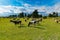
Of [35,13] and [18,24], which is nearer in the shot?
[18,24]

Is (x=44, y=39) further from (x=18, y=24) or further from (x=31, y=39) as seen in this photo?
(x=18, y=24)

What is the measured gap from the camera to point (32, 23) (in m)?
35.1

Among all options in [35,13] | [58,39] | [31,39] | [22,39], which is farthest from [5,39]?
[35,13]

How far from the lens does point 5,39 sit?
54.5 ft

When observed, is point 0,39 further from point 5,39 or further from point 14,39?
point 14,39

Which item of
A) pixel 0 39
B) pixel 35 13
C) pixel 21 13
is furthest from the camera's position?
pixel 21 13

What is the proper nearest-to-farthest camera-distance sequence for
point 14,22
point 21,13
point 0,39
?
point 0,39, point 14,22, point 21,13

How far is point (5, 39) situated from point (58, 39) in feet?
19.8

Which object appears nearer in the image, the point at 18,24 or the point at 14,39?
the point at 14,39

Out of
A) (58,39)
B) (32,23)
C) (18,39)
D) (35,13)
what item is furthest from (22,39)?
(35,13)

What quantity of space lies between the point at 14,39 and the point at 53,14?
119907 mm

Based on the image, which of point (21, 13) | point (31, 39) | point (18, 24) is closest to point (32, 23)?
point (18, 24)

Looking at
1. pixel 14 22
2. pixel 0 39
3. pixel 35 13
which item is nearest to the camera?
pixel 0 39

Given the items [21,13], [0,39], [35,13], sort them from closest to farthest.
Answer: [0,39] → [35,13] → [21,13]
